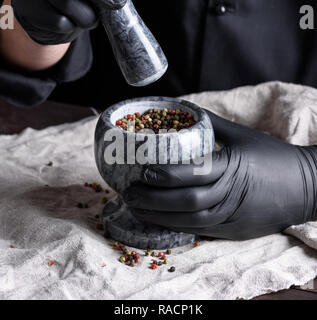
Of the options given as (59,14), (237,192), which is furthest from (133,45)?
(237,192)

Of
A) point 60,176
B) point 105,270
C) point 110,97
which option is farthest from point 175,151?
point 110,97

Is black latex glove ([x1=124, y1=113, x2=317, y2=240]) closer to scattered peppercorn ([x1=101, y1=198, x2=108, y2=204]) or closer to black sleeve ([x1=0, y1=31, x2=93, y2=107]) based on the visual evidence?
scattered peppercorn ([x1=101, y1=198, x2=108, y2=204])

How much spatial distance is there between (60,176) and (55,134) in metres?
0.19

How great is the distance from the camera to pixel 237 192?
44.0 inches

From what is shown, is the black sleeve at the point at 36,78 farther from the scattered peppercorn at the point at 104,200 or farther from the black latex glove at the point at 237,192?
the black latex glove at the point at 237,192

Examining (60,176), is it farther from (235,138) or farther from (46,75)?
(235,138)

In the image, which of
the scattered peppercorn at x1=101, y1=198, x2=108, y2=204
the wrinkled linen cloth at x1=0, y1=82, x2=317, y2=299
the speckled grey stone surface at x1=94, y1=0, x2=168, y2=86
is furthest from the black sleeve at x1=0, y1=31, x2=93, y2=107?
the speckled grey stone surface at x1=94, y1=0, x2=168, y2=86

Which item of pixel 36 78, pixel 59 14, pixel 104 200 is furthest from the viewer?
Result: pixel 36 78

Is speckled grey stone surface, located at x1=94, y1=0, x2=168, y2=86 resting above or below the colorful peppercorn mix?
above

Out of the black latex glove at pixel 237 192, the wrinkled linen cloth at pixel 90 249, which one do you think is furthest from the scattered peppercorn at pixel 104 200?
the black latex glove at pixel 237 192

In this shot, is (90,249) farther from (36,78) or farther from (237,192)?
(36,78)

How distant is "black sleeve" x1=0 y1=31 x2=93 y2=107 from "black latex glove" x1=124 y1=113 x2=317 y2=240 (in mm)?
456

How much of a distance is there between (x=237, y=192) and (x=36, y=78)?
609mm

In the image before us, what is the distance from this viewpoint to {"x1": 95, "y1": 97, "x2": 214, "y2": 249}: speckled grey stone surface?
104cm
